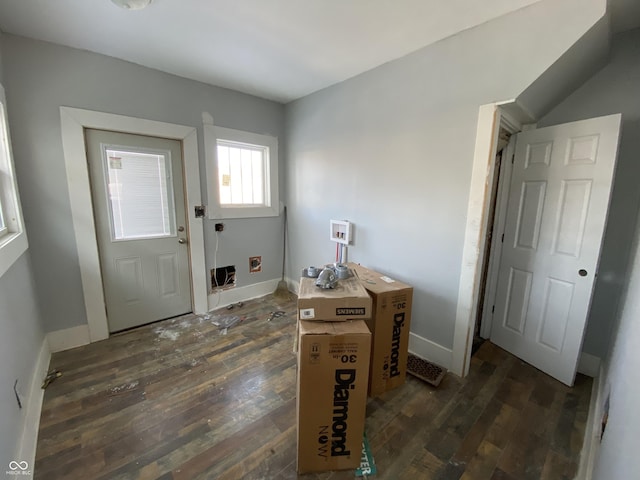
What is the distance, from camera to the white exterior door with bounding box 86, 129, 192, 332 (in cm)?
236

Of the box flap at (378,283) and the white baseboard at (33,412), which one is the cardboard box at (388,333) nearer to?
the box flap at (378,283)

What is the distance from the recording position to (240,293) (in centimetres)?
333

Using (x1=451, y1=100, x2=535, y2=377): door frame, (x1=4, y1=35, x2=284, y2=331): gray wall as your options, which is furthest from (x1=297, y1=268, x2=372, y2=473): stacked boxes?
(x1=4, y1=35, x2=284, y2=331): gray wall

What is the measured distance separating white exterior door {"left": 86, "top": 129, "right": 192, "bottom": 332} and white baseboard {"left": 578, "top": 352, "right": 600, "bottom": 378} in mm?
3706

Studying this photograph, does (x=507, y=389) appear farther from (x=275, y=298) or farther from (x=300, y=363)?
(x=275, y=298)

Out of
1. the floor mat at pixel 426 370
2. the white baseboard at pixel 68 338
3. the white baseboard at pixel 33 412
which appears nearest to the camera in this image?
the white baseboard at pixel 33 412

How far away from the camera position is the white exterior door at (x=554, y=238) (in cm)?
179

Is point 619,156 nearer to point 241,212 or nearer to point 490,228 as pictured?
point 490,228

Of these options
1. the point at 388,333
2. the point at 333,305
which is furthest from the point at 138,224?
the point at 388,333

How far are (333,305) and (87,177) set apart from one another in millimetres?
2386

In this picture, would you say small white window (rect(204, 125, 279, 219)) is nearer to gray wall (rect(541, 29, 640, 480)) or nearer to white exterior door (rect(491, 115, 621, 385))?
white exterior door (rect(491, 115, 621, 385))

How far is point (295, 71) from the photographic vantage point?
243cm

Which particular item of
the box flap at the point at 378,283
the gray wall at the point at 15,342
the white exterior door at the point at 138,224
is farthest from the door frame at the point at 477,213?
the white exterior door at the point at 138,224

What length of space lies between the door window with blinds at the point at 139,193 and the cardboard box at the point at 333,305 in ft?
6.57
